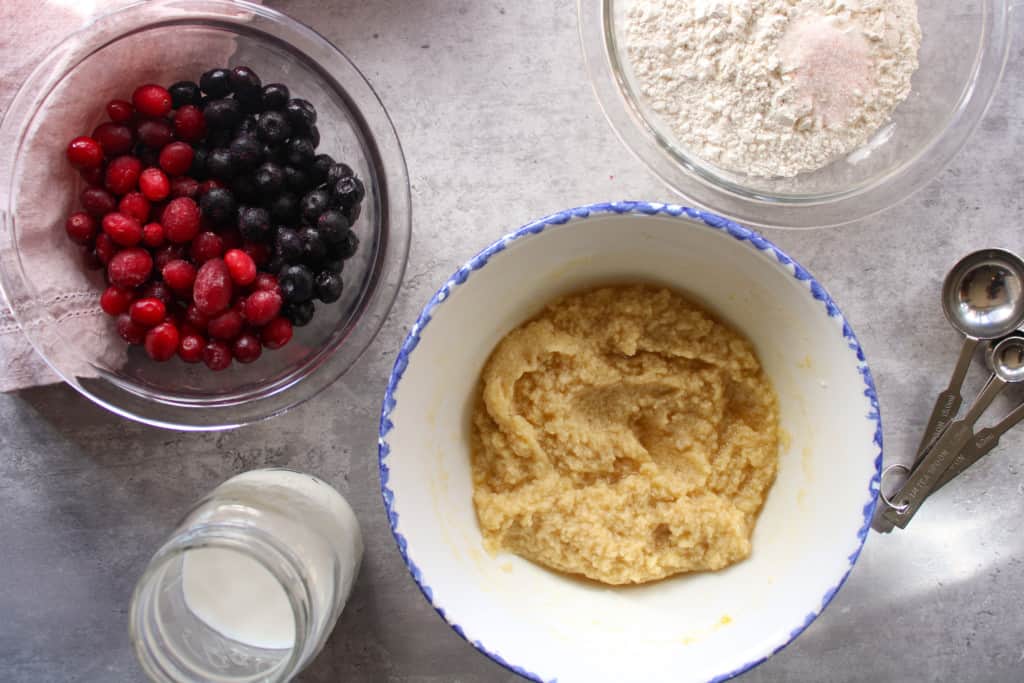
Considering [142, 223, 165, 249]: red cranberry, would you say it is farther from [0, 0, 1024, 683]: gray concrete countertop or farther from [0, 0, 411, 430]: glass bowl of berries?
[0, 0, 1024, 683]: gray concrete countertop

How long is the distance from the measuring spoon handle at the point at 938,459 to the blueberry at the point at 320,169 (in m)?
1.04

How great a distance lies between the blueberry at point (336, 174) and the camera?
1204mm

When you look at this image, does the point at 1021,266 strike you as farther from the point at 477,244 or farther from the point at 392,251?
the point at 392,251

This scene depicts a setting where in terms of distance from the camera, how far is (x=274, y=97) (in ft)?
3.92

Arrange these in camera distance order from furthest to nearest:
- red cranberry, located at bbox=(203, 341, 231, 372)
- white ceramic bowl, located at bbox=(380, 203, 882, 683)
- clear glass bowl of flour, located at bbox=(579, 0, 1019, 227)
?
clear glass bowl of flour, located at bbox=(579, 0, 1019, 227) → red cranberry, located at bbox=(203, 341, 231, 372) → white ceramic bowl, located at bbox=(380, 203, 882, 683)

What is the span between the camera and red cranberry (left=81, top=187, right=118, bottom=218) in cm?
120

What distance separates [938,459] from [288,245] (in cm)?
107

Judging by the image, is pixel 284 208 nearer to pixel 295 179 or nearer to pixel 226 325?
pixel 295 179

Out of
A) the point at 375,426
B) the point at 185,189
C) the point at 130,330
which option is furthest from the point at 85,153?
the point at 375,426

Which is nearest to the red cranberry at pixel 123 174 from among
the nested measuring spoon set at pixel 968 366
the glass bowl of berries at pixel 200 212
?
the glass bowl of berries at pixel 200 212

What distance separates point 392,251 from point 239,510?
430mm

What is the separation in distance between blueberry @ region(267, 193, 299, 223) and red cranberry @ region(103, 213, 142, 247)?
185 millimetres

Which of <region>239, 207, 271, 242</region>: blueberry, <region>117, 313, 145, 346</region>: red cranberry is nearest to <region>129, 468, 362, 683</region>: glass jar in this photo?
<region>117, 313, 145, 346</region>: red cranberry

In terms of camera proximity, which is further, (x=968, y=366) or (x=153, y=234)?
(x=968, y=366)
